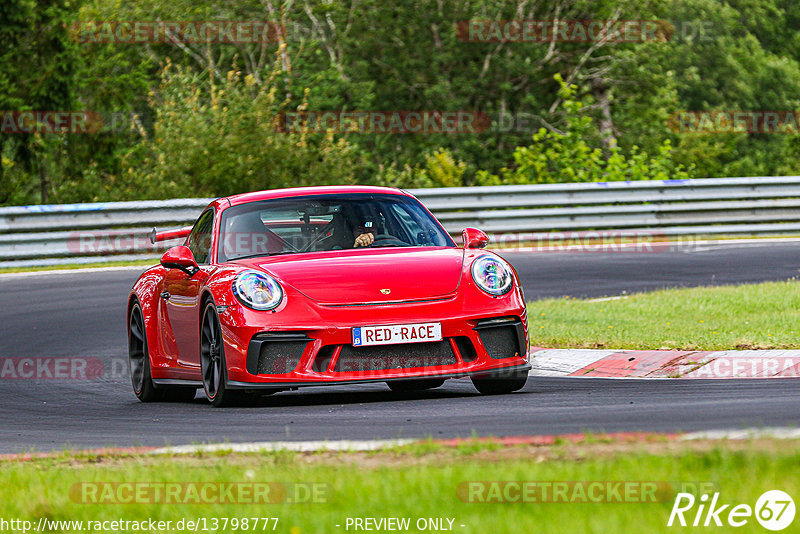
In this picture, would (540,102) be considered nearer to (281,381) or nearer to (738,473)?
(281,381)

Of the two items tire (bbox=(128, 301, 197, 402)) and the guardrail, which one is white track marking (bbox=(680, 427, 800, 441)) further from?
the guardrail

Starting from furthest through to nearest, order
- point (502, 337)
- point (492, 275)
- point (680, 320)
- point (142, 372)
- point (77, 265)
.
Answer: point (77, 265) → point (680, 320) → point (142, 372) → point (492, 275) → point (502, 337)

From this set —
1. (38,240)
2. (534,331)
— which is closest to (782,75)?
(38,240)

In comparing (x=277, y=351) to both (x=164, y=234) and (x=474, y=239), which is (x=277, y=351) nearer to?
(x=474, y=239)

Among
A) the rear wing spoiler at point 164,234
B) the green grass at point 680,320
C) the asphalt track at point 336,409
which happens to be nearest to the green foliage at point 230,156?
the asphalt track at point 336,409

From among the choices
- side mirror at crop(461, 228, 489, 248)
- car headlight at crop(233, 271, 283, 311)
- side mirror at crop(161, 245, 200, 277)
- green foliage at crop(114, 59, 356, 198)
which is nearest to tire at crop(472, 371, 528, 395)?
side mirror at crop(461, 228, 489, 248)

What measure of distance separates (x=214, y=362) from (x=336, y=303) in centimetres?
97

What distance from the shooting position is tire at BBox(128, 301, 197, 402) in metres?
9.94

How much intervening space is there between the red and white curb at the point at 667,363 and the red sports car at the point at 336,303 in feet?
4.87

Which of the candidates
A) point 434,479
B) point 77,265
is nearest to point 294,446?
point 434,479

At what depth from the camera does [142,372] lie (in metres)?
10.0

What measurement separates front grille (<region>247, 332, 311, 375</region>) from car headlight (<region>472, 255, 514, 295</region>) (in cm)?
117

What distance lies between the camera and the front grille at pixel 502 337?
27.0 feet

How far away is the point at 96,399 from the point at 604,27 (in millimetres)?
26232
